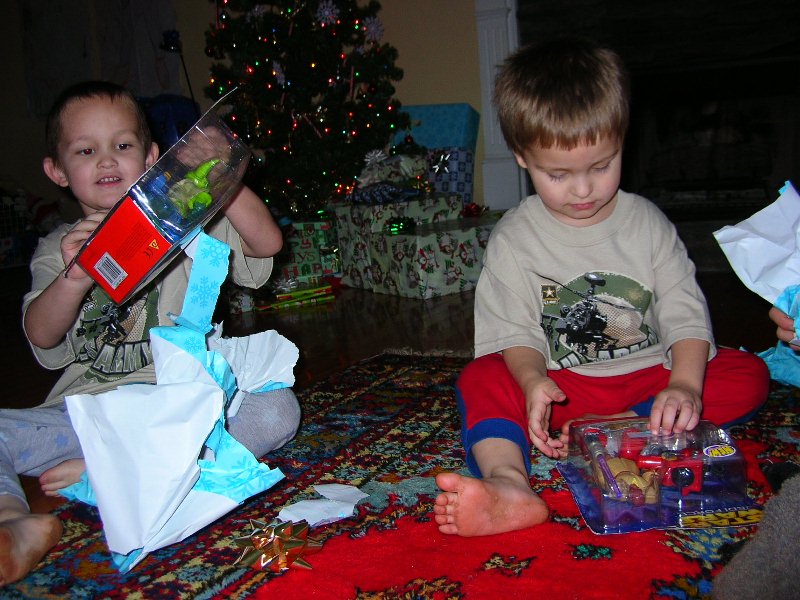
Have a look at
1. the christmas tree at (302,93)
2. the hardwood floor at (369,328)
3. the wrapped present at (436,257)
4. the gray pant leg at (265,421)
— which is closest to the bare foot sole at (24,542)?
the gray pant leg at (265,421)

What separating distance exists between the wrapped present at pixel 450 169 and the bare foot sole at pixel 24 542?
7.36 ft

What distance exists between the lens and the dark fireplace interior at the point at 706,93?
255cm

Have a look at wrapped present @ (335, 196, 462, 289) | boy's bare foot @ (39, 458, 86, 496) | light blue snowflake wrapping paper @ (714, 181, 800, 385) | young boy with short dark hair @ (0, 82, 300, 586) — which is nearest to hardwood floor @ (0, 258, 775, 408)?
wrapped present @ (335, 196, 462, 289)

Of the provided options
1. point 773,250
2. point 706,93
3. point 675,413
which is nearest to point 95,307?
point 675,413

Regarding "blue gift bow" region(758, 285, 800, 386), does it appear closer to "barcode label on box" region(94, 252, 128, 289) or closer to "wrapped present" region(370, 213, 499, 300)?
"barcode label on box" region(94, 252, 128, 289)

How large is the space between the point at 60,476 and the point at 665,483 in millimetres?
762

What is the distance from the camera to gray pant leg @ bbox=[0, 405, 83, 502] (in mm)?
990

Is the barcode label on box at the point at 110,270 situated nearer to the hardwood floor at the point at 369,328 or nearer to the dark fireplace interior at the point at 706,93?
the hardwood floor at the point at 369,328

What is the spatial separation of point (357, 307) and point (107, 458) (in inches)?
63.1

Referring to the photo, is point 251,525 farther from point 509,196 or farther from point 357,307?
point 509,196

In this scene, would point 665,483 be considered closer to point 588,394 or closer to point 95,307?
point 588,394

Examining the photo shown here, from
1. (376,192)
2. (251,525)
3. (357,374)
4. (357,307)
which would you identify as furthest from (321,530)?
(376,192)

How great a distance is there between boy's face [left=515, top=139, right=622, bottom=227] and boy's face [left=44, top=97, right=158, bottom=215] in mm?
553

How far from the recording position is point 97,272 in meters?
0.81
